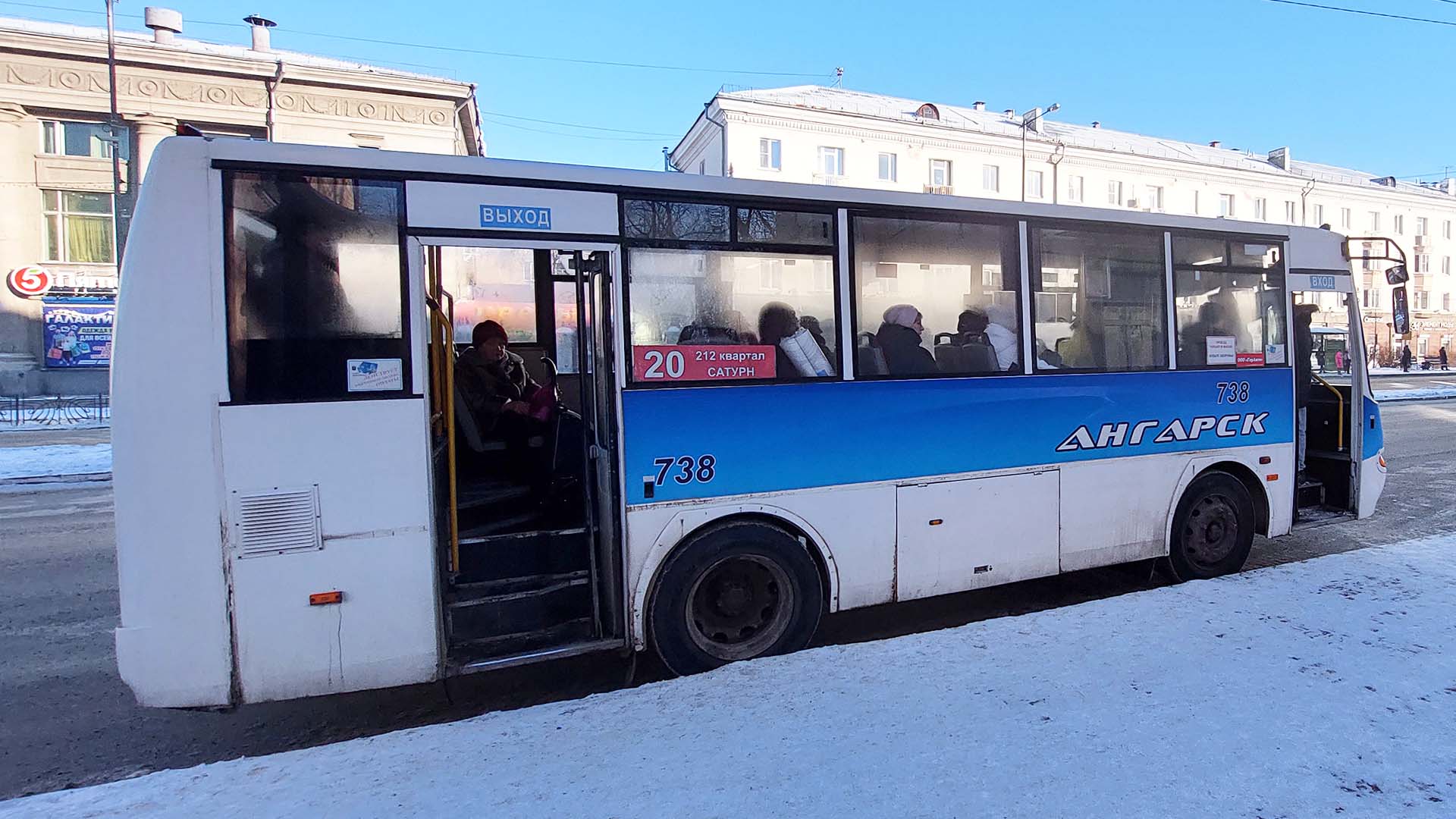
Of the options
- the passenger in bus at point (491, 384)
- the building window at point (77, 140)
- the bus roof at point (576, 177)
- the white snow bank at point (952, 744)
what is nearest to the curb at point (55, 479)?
the passenger in bus at point (491, 384)

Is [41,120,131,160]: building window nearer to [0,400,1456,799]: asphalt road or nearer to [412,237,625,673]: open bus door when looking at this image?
[0,400,1456,799]: asphalt road

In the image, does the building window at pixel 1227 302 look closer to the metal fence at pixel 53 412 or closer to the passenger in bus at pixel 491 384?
the passenger in bus at pixel 491 384

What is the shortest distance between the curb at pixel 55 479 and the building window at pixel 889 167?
3735 centimetres

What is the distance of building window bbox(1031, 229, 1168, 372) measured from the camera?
5.35 metres

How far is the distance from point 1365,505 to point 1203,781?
18.5 feet

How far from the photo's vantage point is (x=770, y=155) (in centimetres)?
3934

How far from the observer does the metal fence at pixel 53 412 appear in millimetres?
22864

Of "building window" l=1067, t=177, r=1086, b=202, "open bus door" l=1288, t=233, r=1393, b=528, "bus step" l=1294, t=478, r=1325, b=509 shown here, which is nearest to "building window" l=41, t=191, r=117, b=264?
"open bus door" l=1288, t=233, r=1393, b=528

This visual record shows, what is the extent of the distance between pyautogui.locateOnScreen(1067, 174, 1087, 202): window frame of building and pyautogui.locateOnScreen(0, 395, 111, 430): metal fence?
49.9 metres

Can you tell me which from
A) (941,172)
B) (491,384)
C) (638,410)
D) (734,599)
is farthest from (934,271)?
(941,172)

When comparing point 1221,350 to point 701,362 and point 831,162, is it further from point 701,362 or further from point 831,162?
point 831,162

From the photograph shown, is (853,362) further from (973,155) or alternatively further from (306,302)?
(973,155)

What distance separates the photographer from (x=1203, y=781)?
294 centimetres

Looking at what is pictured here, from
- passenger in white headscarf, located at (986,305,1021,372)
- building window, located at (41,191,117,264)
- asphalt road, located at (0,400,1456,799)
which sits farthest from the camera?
building window, located at (41,191,117,264)
